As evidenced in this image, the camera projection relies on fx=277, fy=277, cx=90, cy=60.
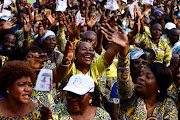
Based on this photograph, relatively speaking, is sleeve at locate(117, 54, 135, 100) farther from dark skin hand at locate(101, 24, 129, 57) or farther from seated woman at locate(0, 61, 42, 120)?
seated woman at locate(0, 61, 42, 120)

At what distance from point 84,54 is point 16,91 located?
155 centimetres

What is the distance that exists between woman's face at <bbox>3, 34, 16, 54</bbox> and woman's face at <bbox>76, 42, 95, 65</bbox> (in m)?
1.76

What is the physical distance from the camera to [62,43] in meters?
5.37

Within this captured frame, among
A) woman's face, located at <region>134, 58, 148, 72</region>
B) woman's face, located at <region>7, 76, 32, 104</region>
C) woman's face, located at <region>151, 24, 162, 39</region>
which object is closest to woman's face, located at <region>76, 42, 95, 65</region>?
woman's face, located at <region>134, 58, 148, 72</region>

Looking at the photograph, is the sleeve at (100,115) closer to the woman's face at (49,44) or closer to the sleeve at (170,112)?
the sleeve at (170,112)

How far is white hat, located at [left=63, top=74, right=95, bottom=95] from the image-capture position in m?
3.12

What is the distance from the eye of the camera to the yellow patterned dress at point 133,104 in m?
3.16

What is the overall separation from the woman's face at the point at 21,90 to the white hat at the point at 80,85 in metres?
0.45

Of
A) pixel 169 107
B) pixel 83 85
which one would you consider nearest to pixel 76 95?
pixel 83 85

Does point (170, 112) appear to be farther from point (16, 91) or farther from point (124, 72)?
point (16, 91)

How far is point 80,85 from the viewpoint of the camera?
318 cm

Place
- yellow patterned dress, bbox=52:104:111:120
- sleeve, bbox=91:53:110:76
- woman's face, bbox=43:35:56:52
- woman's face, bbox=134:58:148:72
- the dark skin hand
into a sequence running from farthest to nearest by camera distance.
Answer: woman's face, bbox=43:35:56:52 < woman's face, bbox=134:58:148:72 < sleeve, bbox=91:53:110:76 < the dark skin hand < yellow patterned dress, bbox=52:104:111:120

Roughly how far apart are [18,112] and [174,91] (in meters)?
2.13

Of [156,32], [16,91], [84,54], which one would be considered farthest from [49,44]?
[156,32]
